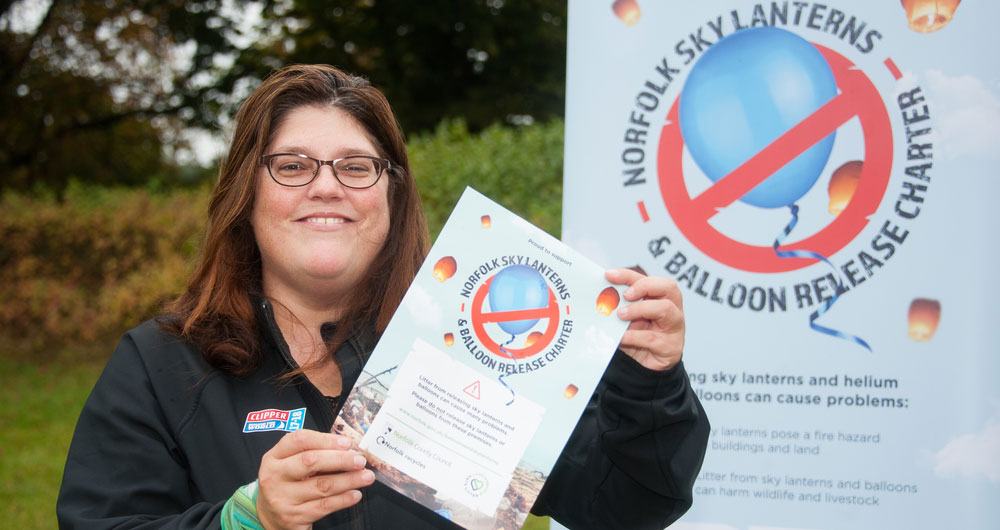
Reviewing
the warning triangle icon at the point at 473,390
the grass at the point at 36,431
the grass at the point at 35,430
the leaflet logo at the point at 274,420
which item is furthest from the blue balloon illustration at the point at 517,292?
the grass at the point at 35,430

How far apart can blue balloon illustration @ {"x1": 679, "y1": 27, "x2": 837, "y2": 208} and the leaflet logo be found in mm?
1274

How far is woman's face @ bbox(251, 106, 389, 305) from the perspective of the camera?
170 cm

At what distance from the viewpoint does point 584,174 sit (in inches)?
94.3

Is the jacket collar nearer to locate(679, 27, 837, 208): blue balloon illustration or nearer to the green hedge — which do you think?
locate(679, 27, 837, 208): blue balloon illustration

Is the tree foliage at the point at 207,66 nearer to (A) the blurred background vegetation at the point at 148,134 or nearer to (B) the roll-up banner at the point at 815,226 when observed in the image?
(A) the blurred background vegetation at the point at 148,134

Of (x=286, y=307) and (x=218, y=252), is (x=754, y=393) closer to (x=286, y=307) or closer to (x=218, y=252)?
(x=286, y=307)

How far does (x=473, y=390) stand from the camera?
1.52 meters

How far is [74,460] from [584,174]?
1.46 meters

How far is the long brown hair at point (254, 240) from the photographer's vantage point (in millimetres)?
1765

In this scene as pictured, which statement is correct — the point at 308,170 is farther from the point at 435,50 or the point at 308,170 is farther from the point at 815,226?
the point at 435,50

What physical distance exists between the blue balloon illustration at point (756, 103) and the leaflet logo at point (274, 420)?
4.18 ft

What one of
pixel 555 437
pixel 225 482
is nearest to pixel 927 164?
pixel 555 437

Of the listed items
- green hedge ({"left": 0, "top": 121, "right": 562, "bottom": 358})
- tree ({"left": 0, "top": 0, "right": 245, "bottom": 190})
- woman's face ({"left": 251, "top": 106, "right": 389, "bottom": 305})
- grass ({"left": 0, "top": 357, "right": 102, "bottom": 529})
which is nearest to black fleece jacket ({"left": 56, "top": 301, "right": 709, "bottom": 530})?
woman's face ({"left": 251, "top": 106, "right": 389, "bottom": 305})

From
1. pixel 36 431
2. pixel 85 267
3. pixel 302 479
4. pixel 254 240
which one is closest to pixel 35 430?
pixel 36 431
